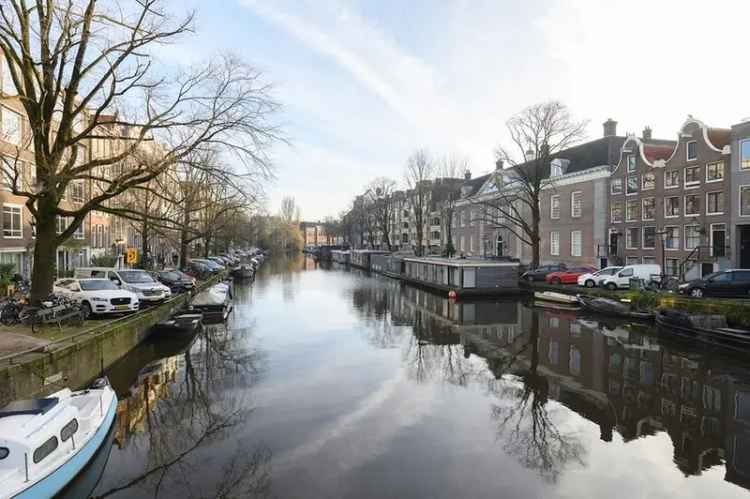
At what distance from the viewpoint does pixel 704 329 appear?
20828mm

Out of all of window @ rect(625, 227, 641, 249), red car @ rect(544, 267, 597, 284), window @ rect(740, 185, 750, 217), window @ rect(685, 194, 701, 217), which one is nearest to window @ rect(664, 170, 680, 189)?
window @ rect(685, 194, 701, 217)

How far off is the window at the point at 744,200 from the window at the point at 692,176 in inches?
139

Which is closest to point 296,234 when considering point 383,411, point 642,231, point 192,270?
point 192,270

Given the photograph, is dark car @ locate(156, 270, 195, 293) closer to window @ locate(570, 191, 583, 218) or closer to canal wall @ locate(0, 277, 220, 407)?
canal wall @ locate(0, 277, 220, 407)

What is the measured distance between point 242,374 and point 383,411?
5603 mm

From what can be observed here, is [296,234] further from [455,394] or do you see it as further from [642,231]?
[455,394]

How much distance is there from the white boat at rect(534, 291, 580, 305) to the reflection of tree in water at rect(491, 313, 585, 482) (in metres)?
16.8

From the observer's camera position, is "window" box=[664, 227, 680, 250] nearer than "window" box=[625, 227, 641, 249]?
Yes

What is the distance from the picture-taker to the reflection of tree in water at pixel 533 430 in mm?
10000

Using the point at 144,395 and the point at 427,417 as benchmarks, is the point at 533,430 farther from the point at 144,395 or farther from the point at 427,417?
the point at 144,395

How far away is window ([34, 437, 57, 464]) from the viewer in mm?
7637

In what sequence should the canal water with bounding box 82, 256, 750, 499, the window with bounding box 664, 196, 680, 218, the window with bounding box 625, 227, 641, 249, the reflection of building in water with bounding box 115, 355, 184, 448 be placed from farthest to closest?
the window with bounding box 625, 227, 641, 249 → the window with bounding box 664, 196, 680, 218 → the reflection of building in water with bounding box 115, 355, 184, 448 → the canal water with bounding box 82, 256, 750, 499

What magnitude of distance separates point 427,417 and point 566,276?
27696mm

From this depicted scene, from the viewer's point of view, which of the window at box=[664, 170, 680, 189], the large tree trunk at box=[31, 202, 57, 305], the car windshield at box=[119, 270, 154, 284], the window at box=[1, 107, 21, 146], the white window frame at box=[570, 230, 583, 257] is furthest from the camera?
the white window frame at box=[570, 230, 583, 257]
